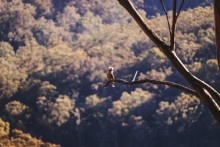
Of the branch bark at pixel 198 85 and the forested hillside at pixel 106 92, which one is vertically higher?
the forested hillside at pixel 106 92

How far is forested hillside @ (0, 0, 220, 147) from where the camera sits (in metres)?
33.1

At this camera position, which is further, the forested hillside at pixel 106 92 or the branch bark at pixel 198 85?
the forested hillside at pixel 106 92

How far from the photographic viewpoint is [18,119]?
121ft

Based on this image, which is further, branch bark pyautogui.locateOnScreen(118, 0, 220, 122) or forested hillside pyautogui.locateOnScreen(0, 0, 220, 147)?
forested hillside pyautogui.locateOnScreen(0, 0, 220, 147)

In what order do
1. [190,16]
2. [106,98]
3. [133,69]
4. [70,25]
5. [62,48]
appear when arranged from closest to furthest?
[106,98] < [133,69] < [190,16] < [62,48] < [70,25]

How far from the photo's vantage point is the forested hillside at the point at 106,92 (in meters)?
33.1

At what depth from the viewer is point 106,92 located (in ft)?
133

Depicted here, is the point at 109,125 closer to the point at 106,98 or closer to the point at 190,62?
the point at 106,98

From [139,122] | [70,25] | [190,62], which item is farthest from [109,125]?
[70,25]

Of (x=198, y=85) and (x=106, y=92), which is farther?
(x=106, y=92)

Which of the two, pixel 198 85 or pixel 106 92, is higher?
pixel 106 92

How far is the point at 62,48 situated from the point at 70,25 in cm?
1084

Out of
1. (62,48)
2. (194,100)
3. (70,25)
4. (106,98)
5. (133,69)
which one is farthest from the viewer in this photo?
(70,25)

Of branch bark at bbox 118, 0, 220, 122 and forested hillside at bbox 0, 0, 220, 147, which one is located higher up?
forested hillside at bbox 0, 0, 220, 147
